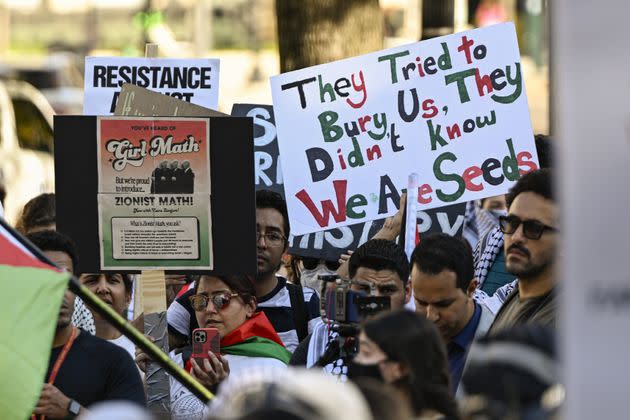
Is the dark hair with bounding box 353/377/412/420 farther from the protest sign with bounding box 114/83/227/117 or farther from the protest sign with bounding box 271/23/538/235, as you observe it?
the protest sign with bounding box 271/23/538/235

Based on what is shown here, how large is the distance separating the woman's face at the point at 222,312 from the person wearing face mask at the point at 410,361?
2.05 m

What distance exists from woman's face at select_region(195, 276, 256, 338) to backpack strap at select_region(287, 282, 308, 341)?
1.36 ft

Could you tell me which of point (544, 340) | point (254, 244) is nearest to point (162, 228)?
point (254, 244)

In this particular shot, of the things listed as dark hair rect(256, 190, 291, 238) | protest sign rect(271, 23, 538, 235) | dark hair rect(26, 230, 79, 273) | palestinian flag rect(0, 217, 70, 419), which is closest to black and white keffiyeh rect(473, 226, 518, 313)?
protest sign rect(271, 23, 538, 235)

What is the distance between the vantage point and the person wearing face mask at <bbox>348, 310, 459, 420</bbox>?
4.14 metres

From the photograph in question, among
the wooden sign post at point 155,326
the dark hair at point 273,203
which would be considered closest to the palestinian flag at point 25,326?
the wooden sign post at point 155,326

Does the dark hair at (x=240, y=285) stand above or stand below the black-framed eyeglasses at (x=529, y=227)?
below

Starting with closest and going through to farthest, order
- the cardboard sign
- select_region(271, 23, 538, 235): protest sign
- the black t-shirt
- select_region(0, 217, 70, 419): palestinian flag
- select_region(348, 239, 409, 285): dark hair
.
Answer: select_region(0, 217, 70, 419): palestinian flag, the black t-shirt, select_region(348, 239, 409, 285): dark hair, the cardboard sign, select_region(271, 23, 538, 235): protest sign

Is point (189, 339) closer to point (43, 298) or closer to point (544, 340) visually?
point (43, 298)

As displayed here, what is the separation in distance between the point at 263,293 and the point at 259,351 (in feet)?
2.01

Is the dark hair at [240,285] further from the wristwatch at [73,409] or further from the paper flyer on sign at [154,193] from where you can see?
the wristwatch at [73,409]

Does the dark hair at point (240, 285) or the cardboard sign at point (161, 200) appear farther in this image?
the dark hair at point (240, 285)

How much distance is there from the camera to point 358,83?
7.60 metres

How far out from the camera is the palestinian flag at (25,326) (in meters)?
4.79
